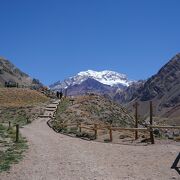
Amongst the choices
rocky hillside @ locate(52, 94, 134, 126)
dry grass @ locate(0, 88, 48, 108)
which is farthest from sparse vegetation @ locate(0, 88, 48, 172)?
rocky hillside @ locate(52, 94, 134, 126)

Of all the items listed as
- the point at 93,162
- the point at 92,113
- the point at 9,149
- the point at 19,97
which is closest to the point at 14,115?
the point at 92,113

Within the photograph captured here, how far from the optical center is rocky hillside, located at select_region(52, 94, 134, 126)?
5179 centimetres

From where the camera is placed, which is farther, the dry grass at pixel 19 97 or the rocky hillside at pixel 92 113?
the dry grass at pixel 19 97

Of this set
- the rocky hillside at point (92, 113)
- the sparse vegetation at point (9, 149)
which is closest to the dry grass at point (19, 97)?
the rocky hillside at point (92, 113)

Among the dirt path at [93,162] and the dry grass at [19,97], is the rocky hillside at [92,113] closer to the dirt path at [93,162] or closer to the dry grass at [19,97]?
the dry grass at [19,97]

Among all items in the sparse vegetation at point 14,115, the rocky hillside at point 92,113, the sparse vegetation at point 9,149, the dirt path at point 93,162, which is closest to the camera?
the dirt path at point 93,162

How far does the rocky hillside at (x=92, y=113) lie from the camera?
51.8 meters

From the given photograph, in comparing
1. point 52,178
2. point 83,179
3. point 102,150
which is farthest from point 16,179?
point 102,150

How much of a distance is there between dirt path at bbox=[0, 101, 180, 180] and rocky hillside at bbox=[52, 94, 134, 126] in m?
21.1

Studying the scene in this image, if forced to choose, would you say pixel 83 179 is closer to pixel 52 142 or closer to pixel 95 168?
pixel 95 168

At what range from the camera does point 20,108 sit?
61.0 meters

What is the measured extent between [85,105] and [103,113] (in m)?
3.41

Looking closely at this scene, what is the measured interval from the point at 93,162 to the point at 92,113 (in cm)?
3501

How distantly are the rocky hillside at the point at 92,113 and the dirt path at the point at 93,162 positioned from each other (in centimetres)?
2114
